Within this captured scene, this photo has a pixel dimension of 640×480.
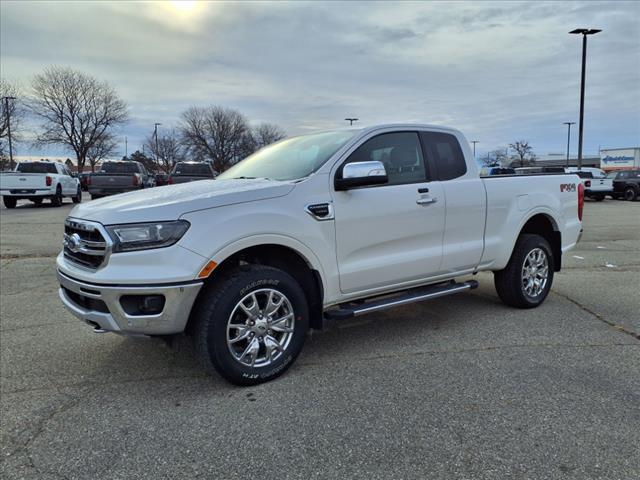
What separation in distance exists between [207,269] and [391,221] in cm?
161

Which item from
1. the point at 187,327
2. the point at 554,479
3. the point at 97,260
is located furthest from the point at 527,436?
the point at 97,260

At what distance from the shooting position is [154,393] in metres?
3.49

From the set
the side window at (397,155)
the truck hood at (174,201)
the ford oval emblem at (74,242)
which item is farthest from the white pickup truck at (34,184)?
the side window at (397,155)

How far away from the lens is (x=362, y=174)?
3689mm

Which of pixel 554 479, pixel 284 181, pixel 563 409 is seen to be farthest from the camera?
pixel 284 181

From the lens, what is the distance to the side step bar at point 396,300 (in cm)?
389

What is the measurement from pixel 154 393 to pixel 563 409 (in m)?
2.71

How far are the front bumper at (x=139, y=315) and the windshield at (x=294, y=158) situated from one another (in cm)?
130

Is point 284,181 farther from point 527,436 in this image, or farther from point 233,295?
point 527,436

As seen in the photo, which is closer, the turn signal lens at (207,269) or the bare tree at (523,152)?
the turn signal lens at (207,269)

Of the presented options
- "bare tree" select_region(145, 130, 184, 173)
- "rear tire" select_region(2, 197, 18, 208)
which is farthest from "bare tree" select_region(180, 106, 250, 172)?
"rear tire" select_region(2, 197, 18, 208)

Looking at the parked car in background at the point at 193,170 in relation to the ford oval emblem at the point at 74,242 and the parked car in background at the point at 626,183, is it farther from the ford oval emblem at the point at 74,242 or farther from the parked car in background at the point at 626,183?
the parked car in background at the point at 626,183

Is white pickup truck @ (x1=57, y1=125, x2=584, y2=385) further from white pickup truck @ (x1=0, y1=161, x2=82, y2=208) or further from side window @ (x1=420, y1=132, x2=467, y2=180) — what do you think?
white pickup truck @ (x1=0, y1=161, x2=82, y2=208)

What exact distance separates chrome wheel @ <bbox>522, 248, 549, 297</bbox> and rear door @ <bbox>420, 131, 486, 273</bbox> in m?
0.79
